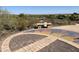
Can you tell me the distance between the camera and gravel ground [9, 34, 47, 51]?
7.27ft

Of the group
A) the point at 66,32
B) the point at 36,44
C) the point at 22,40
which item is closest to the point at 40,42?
the point at 36,44

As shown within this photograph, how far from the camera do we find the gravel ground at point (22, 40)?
2.22m

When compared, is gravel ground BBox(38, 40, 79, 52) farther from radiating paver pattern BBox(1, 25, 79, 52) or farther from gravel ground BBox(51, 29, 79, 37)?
gravel ground BBox(51, 29, 79, 37)

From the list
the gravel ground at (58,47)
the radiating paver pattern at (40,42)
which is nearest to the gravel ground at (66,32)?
the radiating paver pattern at (40,42)

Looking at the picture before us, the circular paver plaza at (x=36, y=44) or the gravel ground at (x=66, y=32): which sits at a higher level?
the gravel ground at (x=66, y=32)

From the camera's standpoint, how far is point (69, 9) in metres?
2.22

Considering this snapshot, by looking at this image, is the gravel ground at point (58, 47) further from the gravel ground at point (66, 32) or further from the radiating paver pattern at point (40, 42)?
the gravel ground at point (66, 32)

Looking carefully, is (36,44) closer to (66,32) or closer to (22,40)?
(22,40)

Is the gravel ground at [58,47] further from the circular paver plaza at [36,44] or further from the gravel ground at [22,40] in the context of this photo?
the gravel ground at [22,40]

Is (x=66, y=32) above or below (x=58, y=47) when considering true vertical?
above

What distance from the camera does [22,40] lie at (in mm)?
2236

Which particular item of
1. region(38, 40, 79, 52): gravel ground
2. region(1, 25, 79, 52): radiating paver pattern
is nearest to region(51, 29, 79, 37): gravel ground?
region(1, 25, 79, 52): radiating paver pattern
